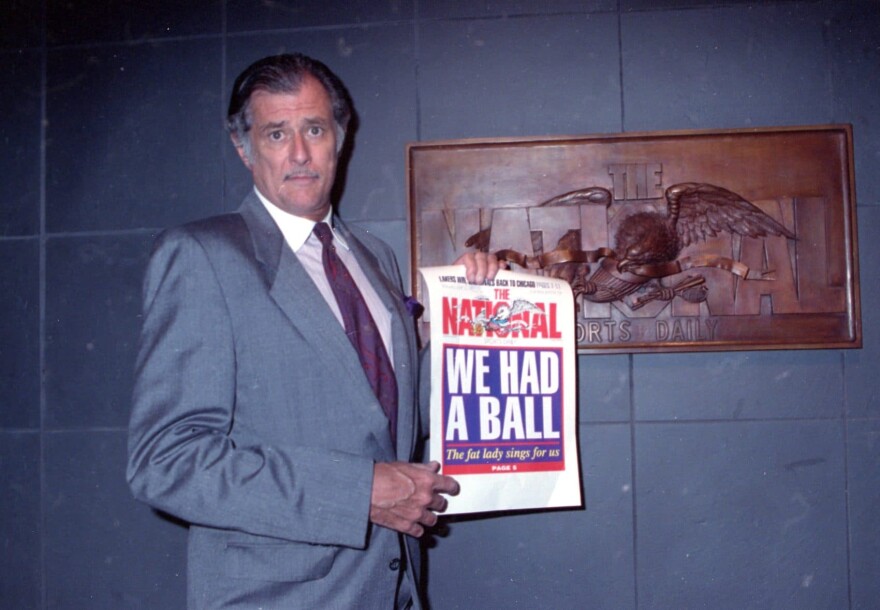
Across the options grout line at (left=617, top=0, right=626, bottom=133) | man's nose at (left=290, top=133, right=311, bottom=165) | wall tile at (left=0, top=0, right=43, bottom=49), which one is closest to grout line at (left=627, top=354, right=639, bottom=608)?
grout line at (left=617, top=0, right=626, bottom=133)

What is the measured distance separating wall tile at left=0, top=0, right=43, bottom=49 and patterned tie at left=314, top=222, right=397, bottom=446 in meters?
1.74

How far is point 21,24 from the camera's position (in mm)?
2553

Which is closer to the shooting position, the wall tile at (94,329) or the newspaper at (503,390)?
the newspaper at (503,390)

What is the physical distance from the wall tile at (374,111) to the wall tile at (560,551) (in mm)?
1066

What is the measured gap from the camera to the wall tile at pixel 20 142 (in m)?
2.52

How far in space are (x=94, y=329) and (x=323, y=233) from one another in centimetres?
127

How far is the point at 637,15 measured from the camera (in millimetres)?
2387

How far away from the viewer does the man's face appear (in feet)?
5.29

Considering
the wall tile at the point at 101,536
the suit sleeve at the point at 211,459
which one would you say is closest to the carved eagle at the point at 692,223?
the suit sleeve at the point at 211,459

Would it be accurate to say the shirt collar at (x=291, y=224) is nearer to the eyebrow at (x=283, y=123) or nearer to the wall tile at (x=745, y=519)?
the eyebrow at (x=283, y=123)

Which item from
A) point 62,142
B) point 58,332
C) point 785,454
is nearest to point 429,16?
point 62,142

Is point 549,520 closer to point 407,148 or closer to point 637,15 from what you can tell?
point 407,148

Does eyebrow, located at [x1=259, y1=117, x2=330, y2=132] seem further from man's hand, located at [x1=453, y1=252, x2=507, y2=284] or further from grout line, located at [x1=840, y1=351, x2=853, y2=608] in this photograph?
grout line, located at [x1=840, y1=351, x2=853, y2=608]

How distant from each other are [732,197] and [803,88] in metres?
0.47
